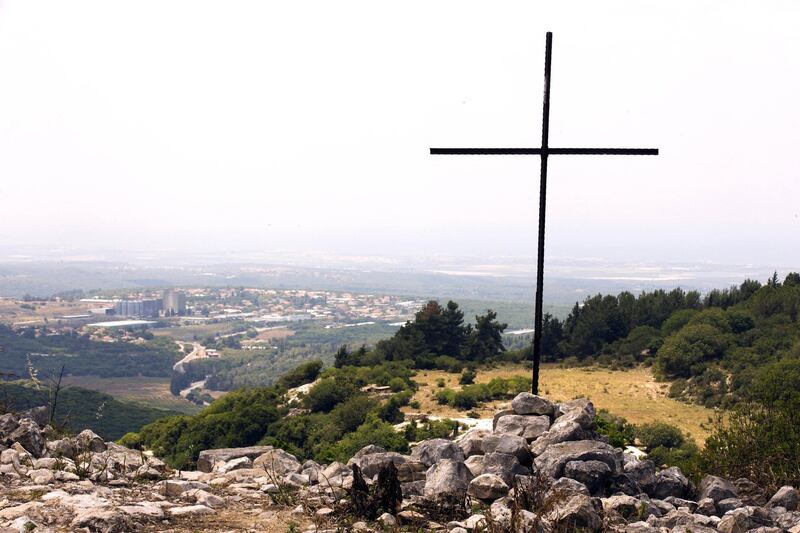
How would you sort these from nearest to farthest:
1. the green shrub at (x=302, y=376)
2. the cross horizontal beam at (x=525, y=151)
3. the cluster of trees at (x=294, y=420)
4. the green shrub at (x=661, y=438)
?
the cross horizontal beam at (x=525, y=151) < the green shrub at (x=661, y=438) < the cluster of trees at (x=294, y=420) < the green shrub at (x=302, y=376)

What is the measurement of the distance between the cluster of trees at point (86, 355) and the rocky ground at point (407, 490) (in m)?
123

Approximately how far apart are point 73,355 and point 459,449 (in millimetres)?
146288

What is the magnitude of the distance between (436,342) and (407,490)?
45.5 metres

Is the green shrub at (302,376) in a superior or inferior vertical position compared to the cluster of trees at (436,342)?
inferior

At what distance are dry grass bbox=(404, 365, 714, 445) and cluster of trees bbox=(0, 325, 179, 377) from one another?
325ft

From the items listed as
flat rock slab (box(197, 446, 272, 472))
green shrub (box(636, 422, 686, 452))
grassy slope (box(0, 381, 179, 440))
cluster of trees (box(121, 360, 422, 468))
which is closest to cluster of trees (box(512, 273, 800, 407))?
green shrub (box(636, 422, 686, 452))

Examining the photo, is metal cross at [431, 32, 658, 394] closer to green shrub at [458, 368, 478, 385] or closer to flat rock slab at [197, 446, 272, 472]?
flat rock slab at [197, 446, 272, 472]

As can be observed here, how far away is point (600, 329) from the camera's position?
2164 inches

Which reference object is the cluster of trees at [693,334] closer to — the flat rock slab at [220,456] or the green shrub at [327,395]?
the green shrub at [327,395]

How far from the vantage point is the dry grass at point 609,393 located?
112ft

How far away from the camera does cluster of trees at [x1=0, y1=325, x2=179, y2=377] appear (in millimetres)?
129625

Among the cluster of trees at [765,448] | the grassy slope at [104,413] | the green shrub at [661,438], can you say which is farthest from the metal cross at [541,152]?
the grassy slope at [104,413]

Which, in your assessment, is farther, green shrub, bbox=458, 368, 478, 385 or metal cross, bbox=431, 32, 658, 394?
green shrub, bbox=458, 368, 478, 385

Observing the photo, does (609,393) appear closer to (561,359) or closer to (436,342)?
(561,359)
